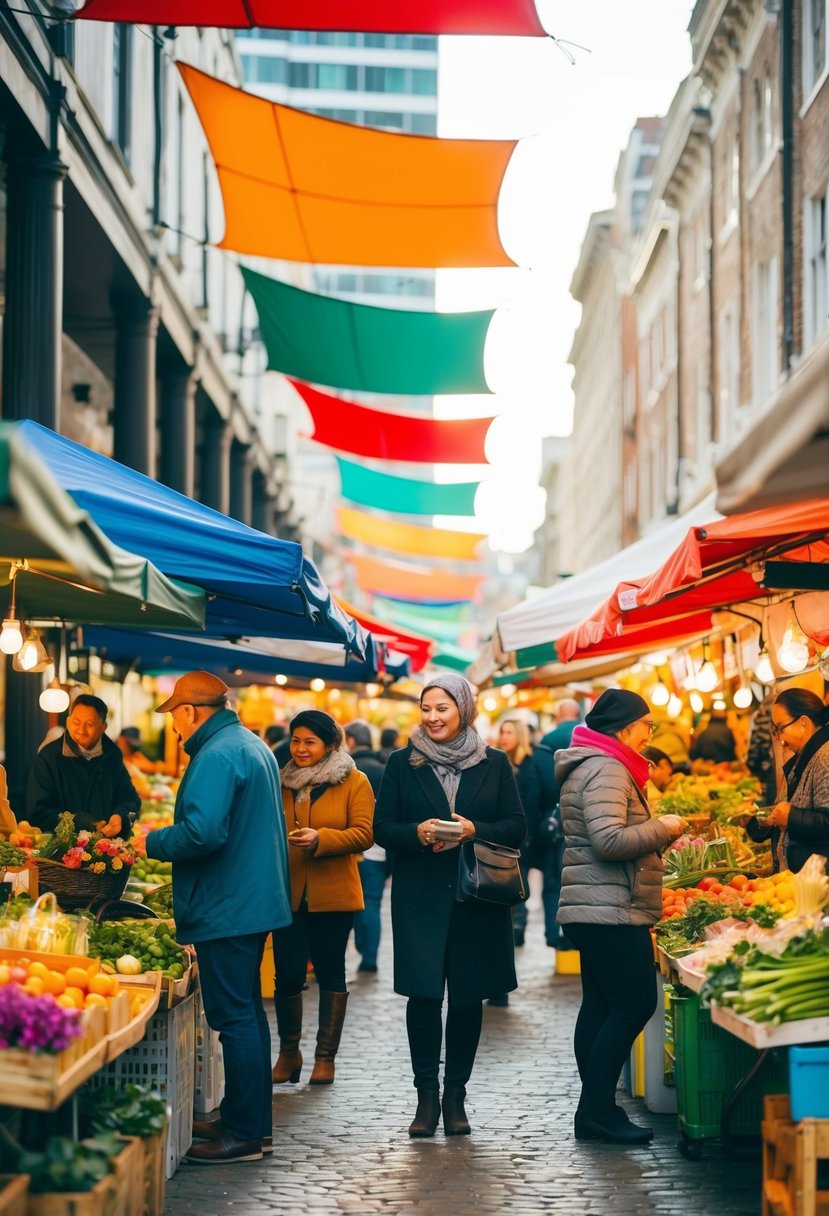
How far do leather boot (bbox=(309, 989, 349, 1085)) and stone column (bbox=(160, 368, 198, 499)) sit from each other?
1187cm

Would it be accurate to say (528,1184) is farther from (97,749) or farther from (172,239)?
(172,239)

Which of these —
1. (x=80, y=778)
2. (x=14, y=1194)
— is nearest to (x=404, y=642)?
(x=80, y=778)

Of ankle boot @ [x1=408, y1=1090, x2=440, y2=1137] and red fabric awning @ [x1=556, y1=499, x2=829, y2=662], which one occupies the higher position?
red fabric awning @ [x1=556, y1=499, x2=829, y2=662]

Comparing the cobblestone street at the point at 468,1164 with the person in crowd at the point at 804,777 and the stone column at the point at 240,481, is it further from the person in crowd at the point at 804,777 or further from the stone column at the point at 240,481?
the stone column at the point at 240,481

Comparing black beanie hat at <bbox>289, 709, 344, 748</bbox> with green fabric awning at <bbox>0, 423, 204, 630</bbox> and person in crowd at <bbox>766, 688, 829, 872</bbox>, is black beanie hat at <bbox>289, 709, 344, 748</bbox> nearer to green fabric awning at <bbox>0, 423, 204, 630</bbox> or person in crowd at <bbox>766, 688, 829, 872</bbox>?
green fabric awning at <bbox>0, 423, 204, 630</bbox>

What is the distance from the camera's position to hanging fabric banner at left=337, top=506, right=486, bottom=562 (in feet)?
86.3

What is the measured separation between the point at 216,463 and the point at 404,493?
483 cm

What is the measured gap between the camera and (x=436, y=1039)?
7.51 m

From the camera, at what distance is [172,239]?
22.1 meters

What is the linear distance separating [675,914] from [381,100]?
100589mm

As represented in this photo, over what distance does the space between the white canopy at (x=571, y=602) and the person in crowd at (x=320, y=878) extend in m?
3.24

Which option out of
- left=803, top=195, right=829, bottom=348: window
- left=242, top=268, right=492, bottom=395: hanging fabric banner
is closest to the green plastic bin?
left=242, top=268, right=492, bottom=395: hanging fabric banner

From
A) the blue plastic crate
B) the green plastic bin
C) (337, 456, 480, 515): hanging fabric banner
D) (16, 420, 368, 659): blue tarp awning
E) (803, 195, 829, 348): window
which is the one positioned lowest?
the green plastic bin

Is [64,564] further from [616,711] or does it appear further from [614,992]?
[614,992]
